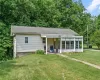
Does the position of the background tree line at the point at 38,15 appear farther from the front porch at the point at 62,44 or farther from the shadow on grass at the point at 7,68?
the shadow on grass at the point at 7,68

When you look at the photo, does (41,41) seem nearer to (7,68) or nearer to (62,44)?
(62,44)

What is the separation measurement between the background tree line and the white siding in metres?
2.24

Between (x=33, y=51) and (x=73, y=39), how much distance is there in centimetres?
689

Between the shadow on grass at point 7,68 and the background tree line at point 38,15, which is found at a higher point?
the background tree line at point 38,15

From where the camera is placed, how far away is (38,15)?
136 feet

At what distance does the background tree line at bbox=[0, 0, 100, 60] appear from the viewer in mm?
28578

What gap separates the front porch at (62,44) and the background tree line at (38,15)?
6.27m

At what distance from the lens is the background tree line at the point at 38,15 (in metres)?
28.6

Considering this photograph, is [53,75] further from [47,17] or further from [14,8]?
[47,17]

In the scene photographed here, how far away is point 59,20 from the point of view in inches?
1753

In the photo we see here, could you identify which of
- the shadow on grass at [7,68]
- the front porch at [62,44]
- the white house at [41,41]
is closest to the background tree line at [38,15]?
the white house at [41,41]

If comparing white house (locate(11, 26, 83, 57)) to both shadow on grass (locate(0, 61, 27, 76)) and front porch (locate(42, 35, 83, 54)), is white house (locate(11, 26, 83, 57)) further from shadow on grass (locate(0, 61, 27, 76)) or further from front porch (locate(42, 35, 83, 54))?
shadow on grass (locate(0, 61, 27, 76))

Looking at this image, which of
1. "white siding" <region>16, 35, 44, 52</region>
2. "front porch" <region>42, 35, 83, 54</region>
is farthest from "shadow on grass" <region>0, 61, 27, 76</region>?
"front porch" <region>42, 35, 83, 54</region>

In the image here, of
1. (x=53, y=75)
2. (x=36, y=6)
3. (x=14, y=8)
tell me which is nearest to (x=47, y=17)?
(x=36, y=6)
